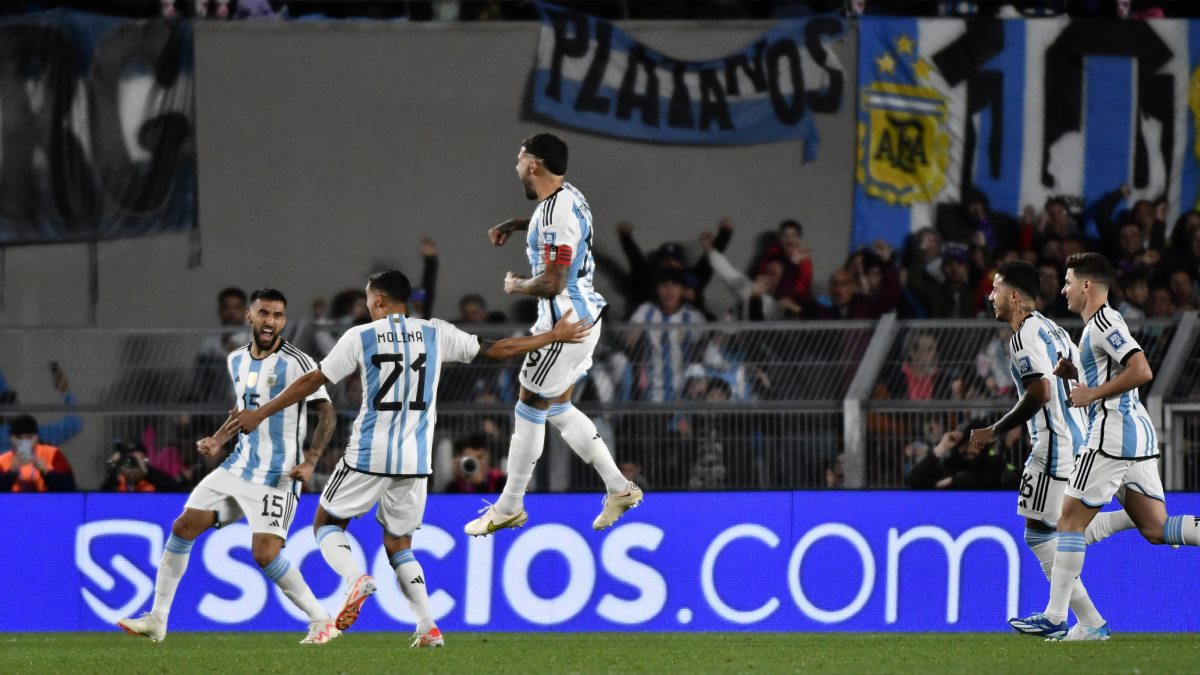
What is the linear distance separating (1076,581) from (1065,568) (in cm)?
25

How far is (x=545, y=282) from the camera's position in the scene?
917 centimetres

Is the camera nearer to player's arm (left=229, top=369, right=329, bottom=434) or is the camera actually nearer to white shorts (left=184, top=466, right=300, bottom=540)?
white shorts (left=184, top=466, right=300, bottom=540)

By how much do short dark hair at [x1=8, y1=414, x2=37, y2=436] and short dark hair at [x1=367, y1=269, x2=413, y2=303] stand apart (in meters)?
4.47

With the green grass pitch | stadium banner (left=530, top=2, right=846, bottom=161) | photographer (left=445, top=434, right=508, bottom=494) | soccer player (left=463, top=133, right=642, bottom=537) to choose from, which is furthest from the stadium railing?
stadium banner (left=530, top=2, right=846, bottom=161)

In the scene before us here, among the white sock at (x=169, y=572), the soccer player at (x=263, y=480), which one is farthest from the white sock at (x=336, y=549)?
the white sock at (x=169, y=572)

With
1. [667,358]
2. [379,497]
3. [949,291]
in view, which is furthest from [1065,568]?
[949,291]

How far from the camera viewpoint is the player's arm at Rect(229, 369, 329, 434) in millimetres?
9703

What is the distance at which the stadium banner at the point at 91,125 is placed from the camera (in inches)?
679

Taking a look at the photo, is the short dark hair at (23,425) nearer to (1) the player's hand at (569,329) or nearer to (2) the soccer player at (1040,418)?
(1) the player's hand at (569,329)

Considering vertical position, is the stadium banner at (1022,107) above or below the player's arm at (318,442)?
above

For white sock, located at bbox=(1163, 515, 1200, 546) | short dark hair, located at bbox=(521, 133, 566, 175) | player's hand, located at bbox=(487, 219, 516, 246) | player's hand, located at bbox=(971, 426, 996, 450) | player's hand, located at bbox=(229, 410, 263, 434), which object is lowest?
white sock, located at bbox=(1163, 515, 1200, 546)

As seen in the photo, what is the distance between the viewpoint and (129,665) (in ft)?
30.1

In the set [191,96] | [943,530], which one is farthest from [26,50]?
[943,530]

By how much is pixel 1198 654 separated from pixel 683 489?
13.8 feet
